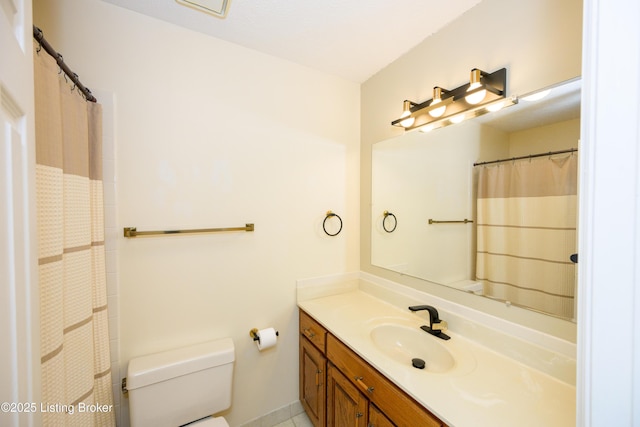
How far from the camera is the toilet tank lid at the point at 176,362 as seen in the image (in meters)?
1.20

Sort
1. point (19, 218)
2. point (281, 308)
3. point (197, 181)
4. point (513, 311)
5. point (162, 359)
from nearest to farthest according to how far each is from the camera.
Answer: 1. point (19, 218)
2. point (513, 311)
3. point (162, 359)
4. point (197, 181)
5. point (281, 308)

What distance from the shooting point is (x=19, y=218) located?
0.46 metres

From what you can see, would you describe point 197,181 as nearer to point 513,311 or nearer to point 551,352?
point 513,311

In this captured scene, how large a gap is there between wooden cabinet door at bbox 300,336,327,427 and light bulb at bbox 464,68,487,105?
158cm

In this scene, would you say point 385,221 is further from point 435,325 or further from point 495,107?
point 495,107

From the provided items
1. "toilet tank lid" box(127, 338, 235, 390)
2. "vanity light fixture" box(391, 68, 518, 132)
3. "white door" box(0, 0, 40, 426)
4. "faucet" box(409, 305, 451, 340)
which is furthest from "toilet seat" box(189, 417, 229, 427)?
"vanity light fixture" box(391, 68, 518, 132)

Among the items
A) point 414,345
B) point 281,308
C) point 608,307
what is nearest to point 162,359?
point 281,308

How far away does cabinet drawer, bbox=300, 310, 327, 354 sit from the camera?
1.47 m

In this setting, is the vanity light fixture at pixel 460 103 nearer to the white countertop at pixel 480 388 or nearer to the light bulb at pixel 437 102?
the light bulb at pixel 437 102

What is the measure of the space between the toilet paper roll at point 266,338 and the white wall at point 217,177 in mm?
82

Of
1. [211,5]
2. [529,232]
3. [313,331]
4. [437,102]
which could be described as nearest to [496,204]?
[529,232]

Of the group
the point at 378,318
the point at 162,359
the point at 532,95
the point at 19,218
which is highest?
the point at 532,95

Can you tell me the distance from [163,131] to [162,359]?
3.91 ft

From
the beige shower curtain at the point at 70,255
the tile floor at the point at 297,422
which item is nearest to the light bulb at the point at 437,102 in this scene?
the beige shower curtain at the point at 70,255
